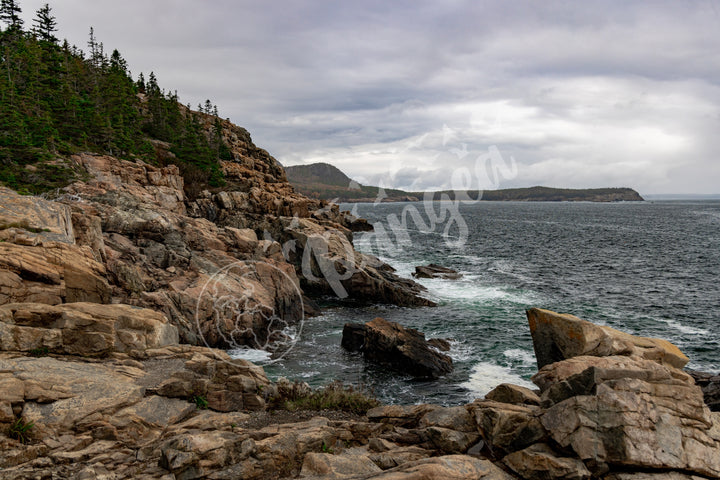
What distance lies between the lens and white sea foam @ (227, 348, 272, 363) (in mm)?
23688

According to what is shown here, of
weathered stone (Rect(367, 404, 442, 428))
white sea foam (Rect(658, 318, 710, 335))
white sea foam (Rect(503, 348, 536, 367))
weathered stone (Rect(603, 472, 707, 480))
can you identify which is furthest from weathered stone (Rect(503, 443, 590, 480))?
white sea foam (Rect(658, 318, 710, 335))

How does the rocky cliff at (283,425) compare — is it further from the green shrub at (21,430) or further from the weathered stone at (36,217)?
the weathered stone at (36,217)

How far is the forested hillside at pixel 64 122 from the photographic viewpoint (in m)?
29.2

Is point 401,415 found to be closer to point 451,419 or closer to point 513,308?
point 451,419

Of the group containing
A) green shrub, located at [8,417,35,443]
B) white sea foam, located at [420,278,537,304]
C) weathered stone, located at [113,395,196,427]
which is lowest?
white sea foam, located at [420,278,537,304]

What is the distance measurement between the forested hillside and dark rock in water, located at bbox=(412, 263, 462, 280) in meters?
34.5

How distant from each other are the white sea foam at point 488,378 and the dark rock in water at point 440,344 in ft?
8.81

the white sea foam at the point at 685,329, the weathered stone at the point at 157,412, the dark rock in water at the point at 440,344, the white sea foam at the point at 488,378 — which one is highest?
the weathered stone at the point at 157,412

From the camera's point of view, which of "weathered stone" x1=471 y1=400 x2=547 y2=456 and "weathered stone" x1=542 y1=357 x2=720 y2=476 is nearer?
"weathered stone" x1=542 y1=357 x2=720 y2=476

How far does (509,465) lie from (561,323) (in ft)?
26.5

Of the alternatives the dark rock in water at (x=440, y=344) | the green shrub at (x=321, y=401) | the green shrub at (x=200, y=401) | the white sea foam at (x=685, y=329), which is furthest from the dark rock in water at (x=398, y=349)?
the white sea foam at (x=685, y=329)

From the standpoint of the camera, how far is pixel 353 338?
2628 centimetres

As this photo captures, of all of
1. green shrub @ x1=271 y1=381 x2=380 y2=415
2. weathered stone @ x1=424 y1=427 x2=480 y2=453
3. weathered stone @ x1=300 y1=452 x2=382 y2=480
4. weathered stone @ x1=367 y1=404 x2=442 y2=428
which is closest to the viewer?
weathered stone @ x1=300 y1=452 x2=382 y2=480

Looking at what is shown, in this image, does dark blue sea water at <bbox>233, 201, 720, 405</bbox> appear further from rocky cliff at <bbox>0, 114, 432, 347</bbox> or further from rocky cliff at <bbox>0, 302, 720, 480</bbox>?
rocky cliff at <bbox>0, 302, 720, 480</bbox>
